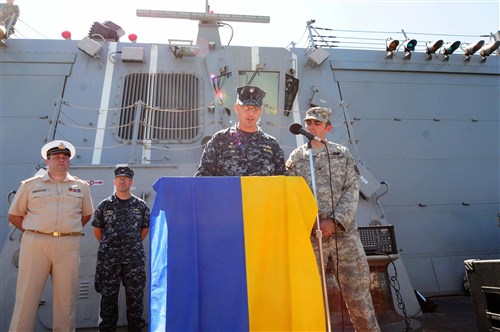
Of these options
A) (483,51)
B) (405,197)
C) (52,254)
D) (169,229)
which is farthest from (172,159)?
(483,51)

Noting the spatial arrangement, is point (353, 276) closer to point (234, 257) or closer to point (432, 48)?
point (234, 257)

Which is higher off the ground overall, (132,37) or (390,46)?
(390,46)

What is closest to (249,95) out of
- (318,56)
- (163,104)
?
(163,104)

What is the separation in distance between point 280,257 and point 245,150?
74 cm

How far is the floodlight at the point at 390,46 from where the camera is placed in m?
5.95

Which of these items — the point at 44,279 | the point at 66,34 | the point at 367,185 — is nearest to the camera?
the point at 44,279

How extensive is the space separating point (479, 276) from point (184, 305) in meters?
1.50

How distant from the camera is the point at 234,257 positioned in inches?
58.5

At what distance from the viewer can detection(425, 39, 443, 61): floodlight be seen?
19.9 feet

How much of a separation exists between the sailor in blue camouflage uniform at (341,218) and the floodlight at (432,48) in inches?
194

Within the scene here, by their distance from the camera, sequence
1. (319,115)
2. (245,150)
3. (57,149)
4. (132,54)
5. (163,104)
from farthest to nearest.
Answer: (132,54)
(163,104)
(57,149)
(319,115)
(245,150)

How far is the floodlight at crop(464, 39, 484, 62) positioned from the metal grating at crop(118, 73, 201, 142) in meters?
5.00

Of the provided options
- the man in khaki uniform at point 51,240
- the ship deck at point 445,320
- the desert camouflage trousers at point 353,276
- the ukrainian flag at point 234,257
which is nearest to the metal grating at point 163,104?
the man in khaki uniform at point 51,240

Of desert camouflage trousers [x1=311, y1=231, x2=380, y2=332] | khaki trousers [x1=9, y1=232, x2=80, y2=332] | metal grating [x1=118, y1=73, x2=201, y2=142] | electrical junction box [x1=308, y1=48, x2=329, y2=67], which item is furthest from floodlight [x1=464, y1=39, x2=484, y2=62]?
khaki trousers [x1=9, y1=232, x2=80, y2=332]
